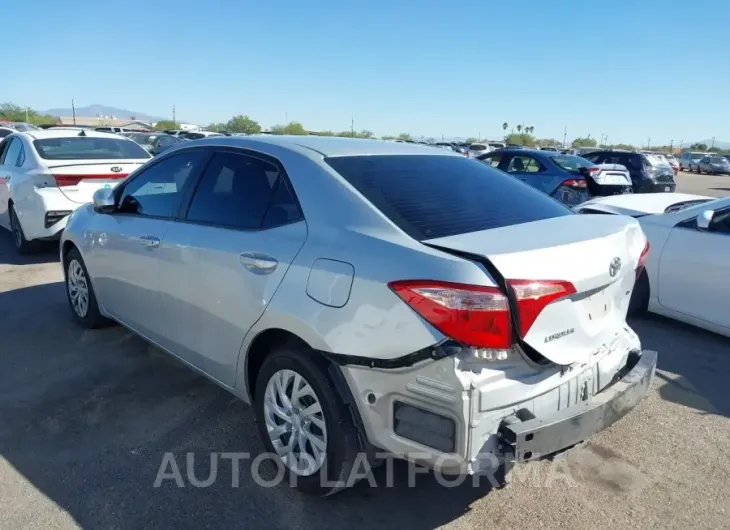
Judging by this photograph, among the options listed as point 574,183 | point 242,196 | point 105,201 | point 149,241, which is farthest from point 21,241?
point 574,183

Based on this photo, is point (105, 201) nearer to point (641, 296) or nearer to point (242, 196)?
point (242, 196)

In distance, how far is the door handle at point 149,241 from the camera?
3.75 m

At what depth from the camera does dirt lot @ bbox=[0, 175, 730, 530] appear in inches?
110

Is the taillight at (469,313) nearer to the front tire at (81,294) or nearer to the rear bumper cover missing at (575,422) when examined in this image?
the rear bumper cover missing at (575,422)

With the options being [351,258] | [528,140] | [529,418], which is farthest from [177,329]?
[528,140]

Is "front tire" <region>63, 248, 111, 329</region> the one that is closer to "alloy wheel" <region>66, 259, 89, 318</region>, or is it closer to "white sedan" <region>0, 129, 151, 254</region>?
"alloy wheel" <region>66, 259, 89, 318</region>

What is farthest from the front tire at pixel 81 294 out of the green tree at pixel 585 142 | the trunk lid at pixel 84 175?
the green tree at pixel 585 142

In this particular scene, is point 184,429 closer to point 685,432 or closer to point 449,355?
point 449,355

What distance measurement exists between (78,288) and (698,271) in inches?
206

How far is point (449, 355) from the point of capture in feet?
7.39

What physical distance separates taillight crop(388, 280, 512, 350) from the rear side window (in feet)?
3.07

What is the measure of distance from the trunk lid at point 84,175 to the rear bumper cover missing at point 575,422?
6.41 metres

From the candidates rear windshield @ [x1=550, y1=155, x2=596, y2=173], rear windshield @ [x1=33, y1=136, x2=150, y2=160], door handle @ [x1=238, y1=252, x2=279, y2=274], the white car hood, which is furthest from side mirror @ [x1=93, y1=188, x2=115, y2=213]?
rear windshield @ [x1=550, y1=155, x2=596, y2=173]

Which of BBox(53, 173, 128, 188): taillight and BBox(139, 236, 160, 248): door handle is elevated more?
BBox(53, 173, 128, 188): taillight
